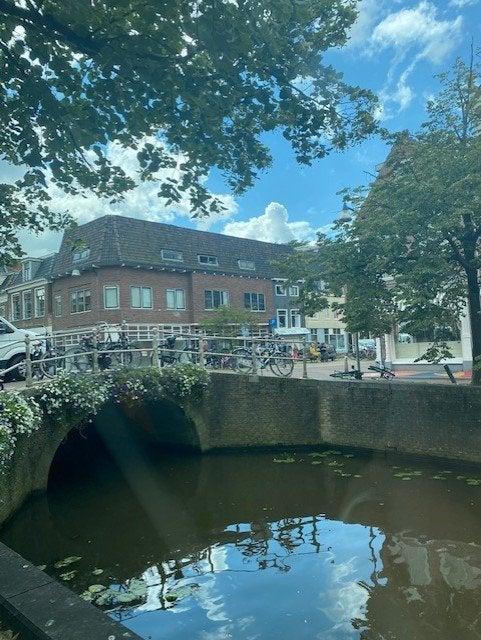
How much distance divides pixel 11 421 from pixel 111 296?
85.9 ft

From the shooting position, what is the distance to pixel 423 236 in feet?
33.9

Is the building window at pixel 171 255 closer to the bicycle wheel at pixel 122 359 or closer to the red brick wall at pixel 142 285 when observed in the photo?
the red brick wall at pixel 142 285

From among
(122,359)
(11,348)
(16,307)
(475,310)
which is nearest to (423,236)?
(475,310)

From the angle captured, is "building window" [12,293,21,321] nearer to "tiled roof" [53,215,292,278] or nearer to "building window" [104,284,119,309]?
"tiled roof" [53,215,292,278]

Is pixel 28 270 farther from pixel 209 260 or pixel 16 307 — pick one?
pixel 209 260

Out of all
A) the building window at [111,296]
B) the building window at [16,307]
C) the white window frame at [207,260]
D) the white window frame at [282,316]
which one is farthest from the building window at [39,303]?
the white window frame at [282,316]

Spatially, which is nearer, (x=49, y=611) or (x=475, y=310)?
(x=49, y=611)

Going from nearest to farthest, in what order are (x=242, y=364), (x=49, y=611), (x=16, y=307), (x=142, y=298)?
(x=49, y=611) < (x=242, y=364) < (x=142, y=298) < (x=16, y=307)

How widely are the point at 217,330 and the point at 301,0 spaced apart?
103ft

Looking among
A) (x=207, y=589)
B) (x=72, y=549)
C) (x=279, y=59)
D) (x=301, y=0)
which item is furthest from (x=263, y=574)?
(x=301, y=0)

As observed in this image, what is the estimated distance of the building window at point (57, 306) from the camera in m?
35.6

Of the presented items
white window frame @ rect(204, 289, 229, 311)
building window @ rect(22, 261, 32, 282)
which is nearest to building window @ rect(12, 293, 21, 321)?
building window @ rect(22, 261, 32, 282)

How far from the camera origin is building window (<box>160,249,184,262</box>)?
3622 cm

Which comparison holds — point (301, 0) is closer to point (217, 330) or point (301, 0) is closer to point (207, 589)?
point (207, 589)
